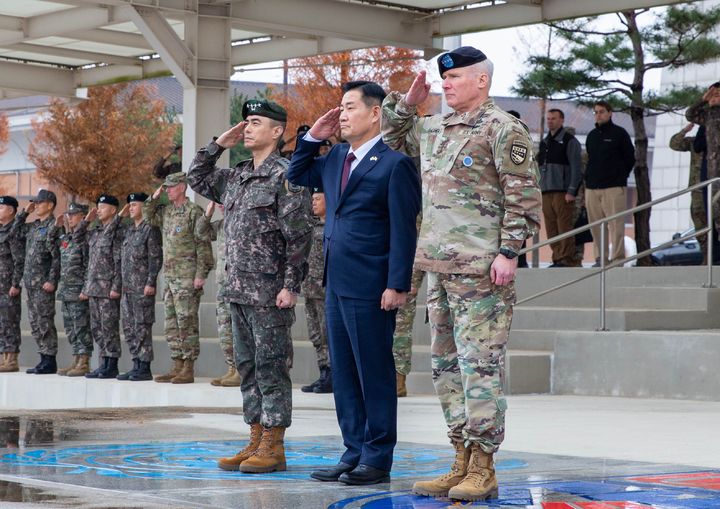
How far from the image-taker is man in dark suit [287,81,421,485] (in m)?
5.95

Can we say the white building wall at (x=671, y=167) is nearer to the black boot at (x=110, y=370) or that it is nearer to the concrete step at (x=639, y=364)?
the black boot at (x=110, y=370)

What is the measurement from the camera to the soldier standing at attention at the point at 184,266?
1332 cm

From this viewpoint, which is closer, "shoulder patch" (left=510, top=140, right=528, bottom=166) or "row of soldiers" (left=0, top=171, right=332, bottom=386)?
"shoulder patch" (left=510, top=140, right=528, bottom=166)

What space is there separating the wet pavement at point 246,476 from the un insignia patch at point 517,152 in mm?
1427

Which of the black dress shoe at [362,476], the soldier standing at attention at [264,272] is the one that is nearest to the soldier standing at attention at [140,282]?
the soldier standing at attention at [264,272]

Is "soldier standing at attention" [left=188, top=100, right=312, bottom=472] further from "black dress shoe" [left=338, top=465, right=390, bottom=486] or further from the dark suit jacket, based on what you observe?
"black dress shoe" [left=338, top=465, right=390, bottom=486]

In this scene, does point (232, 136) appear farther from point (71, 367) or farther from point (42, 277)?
point (42, 277)

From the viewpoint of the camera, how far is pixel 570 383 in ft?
38.9

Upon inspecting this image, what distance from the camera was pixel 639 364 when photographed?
1145cm

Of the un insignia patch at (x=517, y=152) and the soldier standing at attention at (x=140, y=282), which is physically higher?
the un insignia patch at (x=517, y=152)

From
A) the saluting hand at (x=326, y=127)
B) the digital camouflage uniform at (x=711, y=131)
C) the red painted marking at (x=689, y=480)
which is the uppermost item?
the digital camouflage uniform at (x=711, y=131)

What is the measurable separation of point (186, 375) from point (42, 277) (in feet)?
10.3

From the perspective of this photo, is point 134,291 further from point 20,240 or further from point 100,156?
point 100,156

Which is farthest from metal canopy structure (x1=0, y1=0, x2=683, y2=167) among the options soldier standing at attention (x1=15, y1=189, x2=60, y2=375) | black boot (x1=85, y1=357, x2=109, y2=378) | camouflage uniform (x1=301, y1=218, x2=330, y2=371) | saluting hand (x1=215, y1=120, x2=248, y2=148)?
saluting hand (x1=215, y1=120, x2=248, y2=148)
